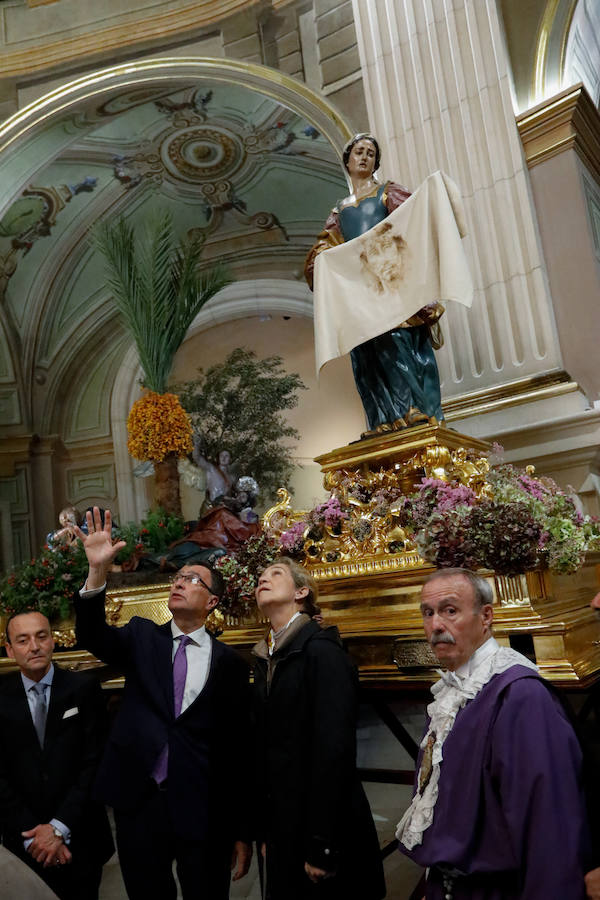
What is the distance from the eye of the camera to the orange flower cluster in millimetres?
6113

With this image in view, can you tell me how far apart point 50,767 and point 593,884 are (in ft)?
5.95

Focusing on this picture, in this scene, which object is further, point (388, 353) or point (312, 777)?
point (388, 353)

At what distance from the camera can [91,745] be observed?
109 inches

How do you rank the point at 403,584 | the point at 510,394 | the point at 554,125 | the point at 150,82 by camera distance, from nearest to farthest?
1. the point at 403,584
2. the point at 510,394
3. the point at 554,125
4. the point at 150,82

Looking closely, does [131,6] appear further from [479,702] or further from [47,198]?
[479,702]

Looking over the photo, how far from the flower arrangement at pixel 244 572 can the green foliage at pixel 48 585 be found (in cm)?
160

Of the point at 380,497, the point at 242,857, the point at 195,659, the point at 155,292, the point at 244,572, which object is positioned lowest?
the point at 242,857

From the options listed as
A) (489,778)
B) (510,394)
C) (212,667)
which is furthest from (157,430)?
(489,778)

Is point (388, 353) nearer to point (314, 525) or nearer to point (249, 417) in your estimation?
point (314, 525)

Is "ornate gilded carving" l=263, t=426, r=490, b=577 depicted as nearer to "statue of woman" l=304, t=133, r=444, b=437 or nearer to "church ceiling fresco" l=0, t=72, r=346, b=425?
"statue of woman" l=304, t=133, r=444, b=437

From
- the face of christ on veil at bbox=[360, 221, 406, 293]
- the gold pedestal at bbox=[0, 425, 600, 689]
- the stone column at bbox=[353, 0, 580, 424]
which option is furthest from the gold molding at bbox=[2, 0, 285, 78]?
the gold pedestal at bbox=[0, 425, 600, 689]

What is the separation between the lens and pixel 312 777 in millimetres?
2160

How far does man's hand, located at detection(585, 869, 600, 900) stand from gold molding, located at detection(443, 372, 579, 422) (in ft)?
13.3

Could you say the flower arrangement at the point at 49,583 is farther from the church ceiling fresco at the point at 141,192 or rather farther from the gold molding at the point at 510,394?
the church ceiling fresco at the point at 141,192
